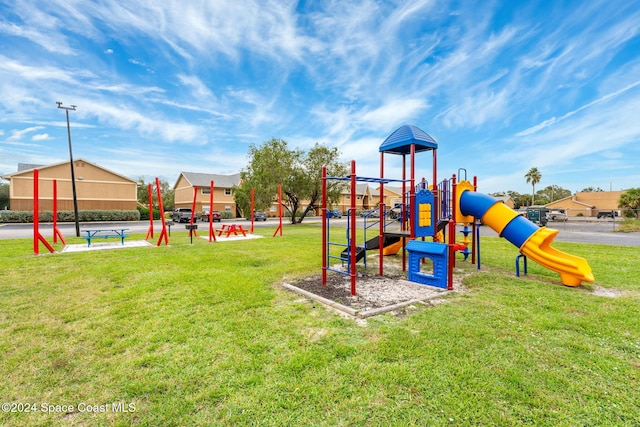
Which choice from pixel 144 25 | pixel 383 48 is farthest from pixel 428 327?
pixel 144 25

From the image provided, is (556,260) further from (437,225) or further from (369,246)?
(369,246)

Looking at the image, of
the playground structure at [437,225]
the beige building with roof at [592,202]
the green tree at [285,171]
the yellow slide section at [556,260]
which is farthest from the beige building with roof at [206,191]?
the beige building with roof at [592,202]

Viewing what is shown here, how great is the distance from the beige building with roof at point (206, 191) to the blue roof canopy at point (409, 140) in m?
36.2

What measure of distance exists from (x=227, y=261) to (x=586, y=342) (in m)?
7.91

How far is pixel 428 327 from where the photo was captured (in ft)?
13.0

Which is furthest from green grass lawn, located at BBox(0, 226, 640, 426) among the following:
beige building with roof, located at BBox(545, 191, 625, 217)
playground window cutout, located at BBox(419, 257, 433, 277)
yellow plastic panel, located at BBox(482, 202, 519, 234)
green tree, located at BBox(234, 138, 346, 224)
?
beige building with roof, located at BBox(545, 191, 625, 217)

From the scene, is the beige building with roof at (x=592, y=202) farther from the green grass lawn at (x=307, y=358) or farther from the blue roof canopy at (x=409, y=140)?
the green grass lawn at (x=307, y=358)

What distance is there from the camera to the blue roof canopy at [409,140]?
23.7 ft

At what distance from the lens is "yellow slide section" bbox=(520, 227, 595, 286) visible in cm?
607

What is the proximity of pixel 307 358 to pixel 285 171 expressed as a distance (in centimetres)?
2198

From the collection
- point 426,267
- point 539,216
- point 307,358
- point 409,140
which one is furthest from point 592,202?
point 307,358

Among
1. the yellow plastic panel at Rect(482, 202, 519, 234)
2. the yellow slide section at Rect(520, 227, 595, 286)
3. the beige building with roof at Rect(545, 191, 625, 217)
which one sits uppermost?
the beige building with roof at Rect(545, 191, 625, 217)

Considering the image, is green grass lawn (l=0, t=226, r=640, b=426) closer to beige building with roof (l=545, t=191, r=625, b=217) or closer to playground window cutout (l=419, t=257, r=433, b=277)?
playground window cutout (l=419, t=257, r=433, b=277)

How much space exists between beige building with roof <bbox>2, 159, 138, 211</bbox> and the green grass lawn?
33.1m
